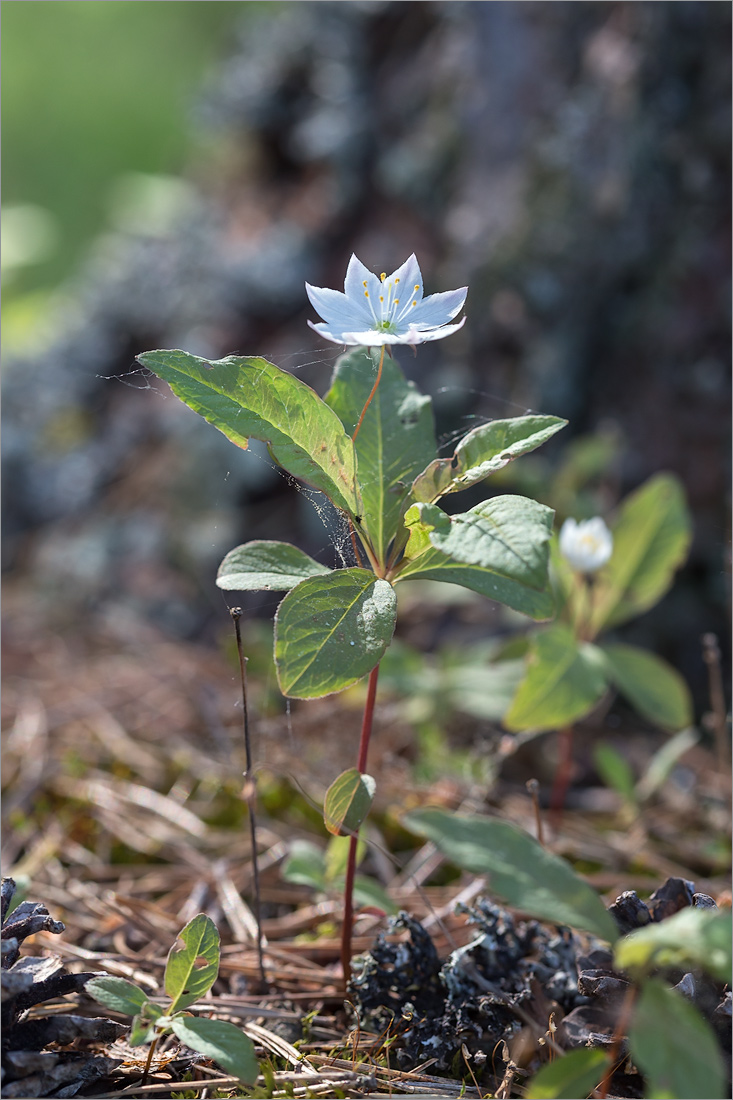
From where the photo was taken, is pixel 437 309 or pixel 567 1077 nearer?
pixel 567 1077

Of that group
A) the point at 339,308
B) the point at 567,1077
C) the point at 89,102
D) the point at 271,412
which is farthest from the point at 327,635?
the point at 89,102

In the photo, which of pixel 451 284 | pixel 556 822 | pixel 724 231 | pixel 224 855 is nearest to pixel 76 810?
pixel 224 855

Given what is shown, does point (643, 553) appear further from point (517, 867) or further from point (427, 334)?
A: point (517, 867)

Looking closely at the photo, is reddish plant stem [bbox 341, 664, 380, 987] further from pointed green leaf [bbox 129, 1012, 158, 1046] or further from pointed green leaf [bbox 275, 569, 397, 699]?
pointed green leaf [bbox 129, 1012, 158, 1046]

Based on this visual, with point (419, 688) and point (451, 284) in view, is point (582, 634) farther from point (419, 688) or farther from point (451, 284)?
point (451, 284)

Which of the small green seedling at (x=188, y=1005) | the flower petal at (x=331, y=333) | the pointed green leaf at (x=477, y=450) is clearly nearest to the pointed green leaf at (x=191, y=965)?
the small green seedling at (x=188, y=1005)

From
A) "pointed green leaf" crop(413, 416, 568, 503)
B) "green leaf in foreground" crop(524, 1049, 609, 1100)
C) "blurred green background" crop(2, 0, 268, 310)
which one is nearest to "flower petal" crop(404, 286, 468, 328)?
"pointed green leaf" crop(413, 416, 568, 503)
